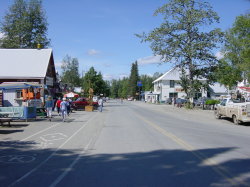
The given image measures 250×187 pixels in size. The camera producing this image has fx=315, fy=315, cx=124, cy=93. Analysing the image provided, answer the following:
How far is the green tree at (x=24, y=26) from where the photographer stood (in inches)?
2117

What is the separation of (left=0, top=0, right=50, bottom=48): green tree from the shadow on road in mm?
47135

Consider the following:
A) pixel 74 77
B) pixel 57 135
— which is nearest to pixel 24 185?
pixel 57 135

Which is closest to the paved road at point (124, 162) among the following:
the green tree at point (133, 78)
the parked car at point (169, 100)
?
the parked car at point (169, 100)

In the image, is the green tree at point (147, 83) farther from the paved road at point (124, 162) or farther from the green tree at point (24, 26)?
the paved road at point (124, 162)

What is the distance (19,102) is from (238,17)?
26259mm

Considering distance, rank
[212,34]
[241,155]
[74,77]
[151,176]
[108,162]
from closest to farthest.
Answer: [151,176] → [108,162] → [241,155] → [212,34] → [74,77]

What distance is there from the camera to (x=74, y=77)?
298 ft

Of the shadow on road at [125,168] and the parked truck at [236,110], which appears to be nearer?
the shadow on road at [125,168]

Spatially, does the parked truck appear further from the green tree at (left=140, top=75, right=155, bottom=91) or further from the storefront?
the green tree at (left=140, top=75, right=155, bottom=91)

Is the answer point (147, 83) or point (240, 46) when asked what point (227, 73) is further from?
point (147, 83)

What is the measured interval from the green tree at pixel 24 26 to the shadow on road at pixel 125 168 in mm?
47135

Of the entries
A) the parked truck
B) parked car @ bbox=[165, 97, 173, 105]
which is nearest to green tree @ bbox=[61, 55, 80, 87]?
parked car @ bbox=[165, 97, 173, 105]

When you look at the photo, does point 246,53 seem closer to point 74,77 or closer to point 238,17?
point 238,17

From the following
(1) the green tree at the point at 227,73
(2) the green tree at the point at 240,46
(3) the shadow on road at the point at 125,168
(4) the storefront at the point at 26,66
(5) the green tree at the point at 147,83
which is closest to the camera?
(3) the shadow on road at the point at 125,168
